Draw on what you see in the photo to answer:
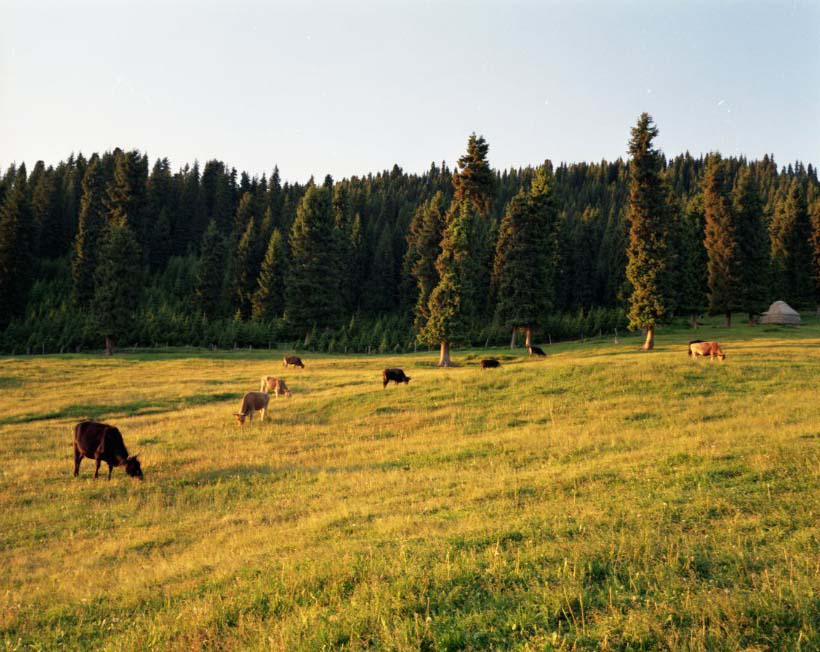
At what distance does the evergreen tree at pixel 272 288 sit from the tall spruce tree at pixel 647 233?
50.0m

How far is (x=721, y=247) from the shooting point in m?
66.6

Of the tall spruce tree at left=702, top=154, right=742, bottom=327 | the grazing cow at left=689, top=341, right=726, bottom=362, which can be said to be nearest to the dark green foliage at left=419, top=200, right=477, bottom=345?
the grazing cow at left=689, top=341, right=726, bottom=362

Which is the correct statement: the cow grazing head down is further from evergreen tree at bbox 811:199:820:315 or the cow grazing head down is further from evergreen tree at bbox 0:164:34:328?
evergreen tree at bbox 811:199:820:315

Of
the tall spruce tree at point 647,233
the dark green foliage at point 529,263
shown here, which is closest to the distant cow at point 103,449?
the tall spruce tree at point 647,233

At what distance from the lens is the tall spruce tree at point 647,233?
49.4 m

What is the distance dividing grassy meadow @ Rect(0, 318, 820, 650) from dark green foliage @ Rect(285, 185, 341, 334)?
4359 centimetres

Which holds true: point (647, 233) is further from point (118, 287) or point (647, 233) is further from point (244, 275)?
point (244, 275)

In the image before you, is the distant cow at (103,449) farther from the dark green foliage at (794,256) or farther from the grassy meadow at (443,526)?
the dark green foliage at (794,256)

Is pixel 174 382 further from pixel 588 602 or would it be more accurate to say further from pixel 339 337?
pixel 588 602

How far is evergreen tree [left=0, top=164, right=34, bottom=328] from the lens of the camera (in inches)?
2788

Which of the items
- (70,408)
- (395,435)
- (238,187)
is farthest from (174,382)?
(238,187)

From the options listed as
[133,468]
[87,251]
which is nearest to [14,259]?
[87,251]

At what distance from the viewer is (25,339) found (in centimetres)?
6575

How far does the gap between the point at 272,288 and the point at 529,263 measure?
131ft
